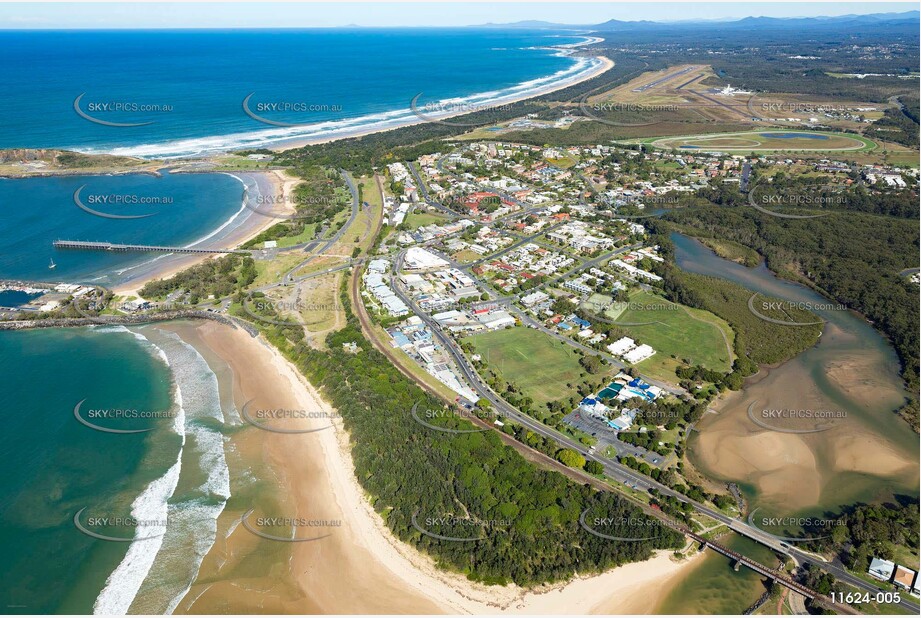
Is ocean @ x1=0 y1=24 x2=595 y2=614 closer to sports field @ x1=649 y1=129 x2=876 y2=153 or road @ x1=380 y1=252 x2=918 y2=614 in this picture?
road @ x1=380 y1=252 x2=918 y2=614

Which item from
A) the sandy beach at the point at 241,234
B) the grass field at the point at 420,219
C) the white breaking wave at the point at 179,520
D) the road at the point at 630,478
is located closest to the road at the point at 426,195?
the grass field at the point at 420,219

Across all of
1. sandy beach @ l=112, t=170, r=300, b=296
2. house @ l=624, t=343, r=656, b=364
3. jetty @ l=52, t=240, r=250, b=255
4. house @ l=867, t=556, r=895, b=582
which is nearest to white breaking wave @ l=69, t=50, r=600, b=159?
sandy beach @ l=112, t=170, r=300, b=296

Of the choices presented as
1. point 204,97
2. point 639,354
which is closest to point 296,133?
point 204,97

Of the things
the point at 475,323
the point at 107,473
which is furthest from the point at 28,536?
the point at 475,323

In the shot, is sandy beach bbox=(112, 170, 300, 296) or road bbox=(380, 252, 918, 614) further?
sandy beach bbox=(112, 170, 300, 296)

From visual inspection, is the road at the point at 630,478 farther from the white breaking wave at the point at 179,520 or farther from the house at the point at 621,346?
the white breaking wave at the point at 179,520

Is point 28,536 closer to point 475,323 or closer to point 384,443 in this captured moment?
point 384,443
